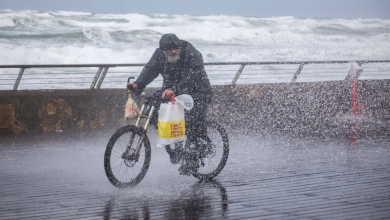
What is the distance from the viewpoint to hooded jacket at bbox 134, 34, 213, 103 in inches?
271

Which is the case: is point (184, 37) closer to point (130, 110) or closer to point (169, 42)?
point (169, 42)

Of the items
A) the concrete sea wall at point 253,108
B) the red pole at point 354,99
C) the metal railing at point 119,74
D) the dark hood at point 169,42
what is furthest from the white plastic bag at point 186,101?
the red pole at point 354,99

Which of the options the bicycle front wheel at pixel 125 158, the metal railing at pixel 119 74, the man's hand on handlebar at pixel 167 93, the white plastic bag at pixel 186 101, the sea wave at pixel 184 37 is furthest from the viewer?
the sea wave at pixel 184 37

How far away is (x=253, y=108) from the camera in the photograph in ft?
46.5

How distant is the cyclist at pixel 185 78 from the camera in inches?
270

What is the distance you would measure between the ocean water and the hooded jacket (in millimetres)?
22876

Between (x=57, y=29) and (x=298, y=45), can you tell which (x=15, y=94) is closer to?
(x=57, y=29)

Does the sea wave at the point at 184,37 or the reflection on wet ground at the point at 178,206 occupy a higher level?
the sea wave at the point at 184,37

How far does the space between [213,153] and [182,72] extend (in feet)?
3.37

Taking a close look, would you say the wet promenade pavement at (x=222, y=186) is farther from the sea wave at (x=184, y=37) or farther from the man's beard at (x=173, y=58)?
the sea wave at (x=184, y=37)

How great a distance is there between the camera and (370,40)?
5194 cm

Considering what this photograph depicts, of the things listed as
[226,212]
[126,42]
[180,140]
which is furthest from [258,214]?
[126,42]

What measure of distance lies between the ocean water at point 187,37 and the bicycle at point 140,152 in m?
22.5

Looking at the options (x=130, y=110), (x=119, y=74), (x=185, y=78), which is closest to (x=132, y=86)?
(x=130, y=110)
